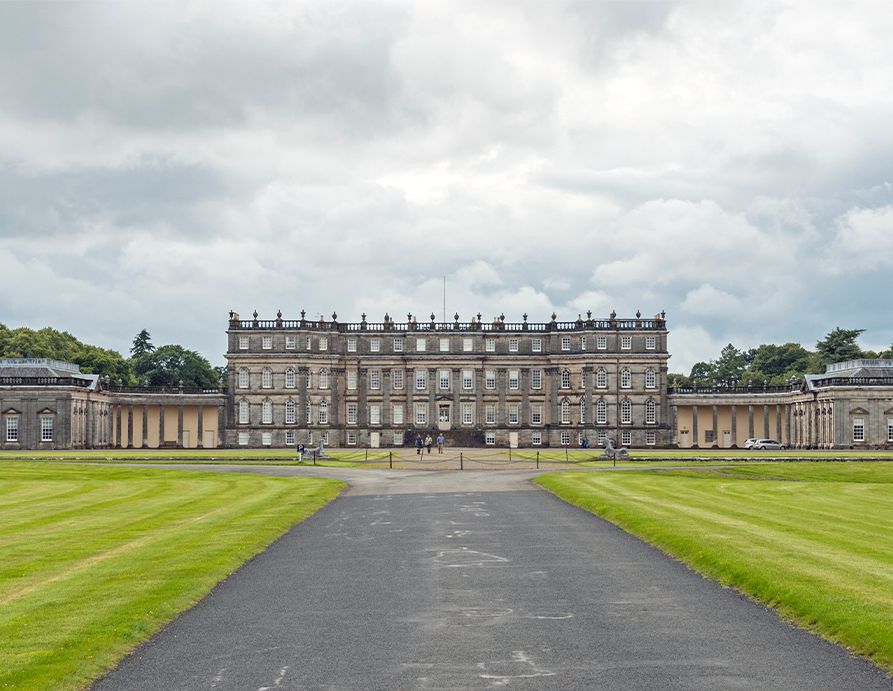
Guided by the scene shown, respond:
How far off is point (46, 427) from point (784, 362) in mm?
117071

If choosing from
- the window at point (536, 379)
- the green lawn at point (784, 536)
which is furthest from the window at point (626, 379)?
the green lawn at point (784, 536)

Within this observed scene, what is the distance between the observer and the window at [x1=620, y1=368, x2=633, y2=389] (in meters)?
127

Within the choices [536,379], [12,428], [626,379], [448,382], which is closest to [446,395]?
[448,382]

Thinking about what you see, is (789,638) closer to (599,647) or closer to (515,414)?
(599,647)

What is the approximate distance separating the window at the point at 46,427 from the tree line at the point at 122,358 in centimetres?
1657

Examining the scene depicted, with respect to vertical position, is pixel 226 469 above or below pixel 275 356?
below

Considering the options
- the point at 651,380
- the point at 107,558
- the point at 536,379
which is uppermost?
the point at 536,379

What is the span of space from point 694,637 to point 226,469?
5191cm

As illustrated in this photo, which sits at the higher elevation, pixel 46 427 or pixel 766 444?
pixel 46 427

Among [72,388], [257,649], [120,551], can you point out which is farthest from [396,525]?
[72,388]

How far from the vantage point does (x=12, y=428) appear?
113m

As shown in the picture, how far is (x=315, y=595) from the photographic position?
1827 cm

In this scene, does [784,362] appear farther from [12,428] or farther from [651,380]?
[12,428]

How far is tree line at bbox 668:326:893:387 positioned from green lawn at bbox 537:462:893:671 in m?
93.8
